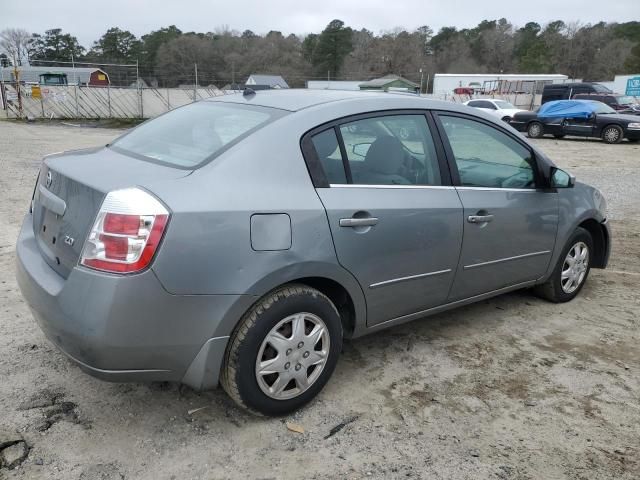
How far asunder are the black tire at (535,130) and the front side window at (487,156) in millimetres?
19140

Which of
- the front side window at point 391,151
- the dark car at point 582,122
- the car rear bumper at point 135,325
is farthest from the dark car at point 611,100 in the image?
the car rear bumper at point 135,325

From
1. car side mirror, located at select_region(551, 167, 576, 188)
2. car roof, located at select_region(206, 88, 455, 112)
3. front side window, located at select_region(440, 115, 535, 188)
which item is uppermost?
car roof, located at select_region(206, 88, 455, 112)

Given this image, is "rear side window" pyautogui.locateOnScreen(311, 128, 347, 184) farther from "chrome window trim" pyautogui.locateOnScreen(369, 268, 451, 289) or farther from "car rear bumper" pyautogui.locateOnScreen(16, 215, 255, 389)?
"car rear bumper" pyautogui.locateOnScreen(16, 215, 255, 389)

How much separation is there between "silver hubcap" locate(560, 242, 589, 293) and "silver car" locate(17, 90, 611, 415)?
2.86 feet

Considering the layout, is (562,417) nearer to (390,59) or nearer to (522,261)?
(522,261)

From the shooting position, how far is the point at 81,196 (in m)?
2.44

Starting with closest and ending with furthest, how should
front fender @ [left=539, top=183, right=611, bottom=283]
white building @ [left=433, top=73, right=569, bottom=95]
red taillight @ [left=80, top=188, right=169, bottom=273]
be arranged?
red taillight @ [left=80, top=188, right=169, bottom=273] < front fender @ [left=539, top=183, right=611, bottom=283] < white building @ [left=433, top=73, right=569, bottom=95]

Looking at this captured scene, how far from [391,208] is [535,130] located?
2078 centimetres

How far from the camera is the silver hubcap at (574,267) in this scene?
438 cm

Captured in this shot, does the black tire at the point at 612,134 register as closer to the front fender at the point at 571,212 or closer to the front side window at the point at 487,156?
the front fender at the point at 571,212

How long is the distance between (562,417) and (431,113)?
190cm

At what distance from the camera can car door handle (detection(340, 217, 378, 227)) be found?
274 cm

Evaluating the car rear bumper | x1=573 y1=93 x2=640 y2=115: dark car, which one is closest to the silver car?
the car rear bumper

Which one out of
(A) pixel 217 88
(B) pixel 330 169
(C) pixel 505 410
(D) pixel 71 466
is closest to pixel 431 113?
(B) pixel 330 169
